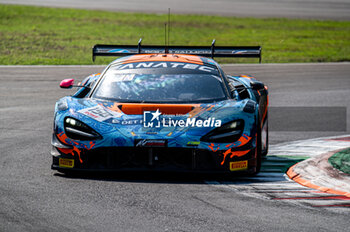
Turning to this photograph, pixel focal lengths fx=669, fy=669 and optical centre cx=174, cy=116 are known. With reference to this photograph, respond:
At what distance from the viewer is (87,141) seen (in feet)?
20.3

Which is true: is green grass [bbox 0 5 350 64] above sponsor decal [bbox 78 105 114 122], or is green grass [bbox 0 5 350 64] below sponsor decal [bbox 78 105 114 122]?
below

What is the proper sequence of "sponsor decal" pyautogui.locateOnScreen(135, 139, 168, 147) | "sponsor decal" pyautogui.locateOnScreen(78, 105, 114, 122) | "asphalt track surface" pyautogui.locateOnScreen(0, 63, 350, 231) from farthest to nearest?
"sponsor decal" pyautogui.locateOnScreen(78, 105, 114, 122) → "sponsor decal" pyautogui.locateOnScreen(135, 139, 168, 147) → "asphalt track surface" pyautogui.locateOnScreen(0, 63, 350, 231)

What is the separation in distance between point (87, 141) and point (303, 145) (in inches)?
142

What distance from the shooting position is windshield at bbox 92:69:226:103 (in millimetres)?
6934

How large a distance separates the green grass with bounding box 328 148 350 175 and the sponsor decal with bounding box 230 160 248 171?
112 centimetres

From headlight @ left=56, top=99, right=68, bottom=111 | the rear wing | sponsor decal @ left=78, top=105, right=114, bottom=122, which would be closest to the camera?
sponsor decal @ left=78, top=105, right=114, bottom=122

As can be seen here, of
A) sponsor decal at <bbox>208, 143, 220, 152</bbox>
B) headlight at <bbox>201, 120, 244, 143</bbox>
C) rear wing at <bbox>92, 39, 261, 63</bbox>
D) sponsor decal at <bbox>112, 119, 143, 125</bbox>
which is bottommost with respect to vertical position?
sponsor decal at <bbox>208, 143, 220, 152</bbox>

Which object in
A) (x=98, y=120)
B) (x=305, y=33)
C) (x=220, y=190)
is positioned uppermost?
(x=98, y=120)

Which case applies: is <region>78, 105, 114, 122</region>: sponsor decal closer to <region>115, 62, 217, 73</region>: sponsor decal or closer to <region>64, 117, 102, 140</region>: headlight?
<region>64, 117, 102, 140</region>: headlight

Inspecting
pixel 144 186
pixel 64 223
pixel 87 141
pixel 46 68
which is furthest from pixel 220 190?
pixel 46 68

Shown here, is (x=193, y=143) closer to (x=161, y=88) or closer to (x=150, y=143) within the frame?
(x=150, y=143)

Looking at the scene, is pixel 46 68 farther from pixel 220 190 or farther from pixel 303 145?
pixel 220 190

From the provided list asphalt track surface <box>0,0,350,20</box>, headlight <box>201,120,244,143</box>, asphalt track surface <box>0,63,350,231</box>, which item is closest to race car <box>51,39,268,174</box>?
headlight <box>201,120,244,143</box>

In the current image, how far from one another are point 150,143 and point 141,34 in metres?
20.7
